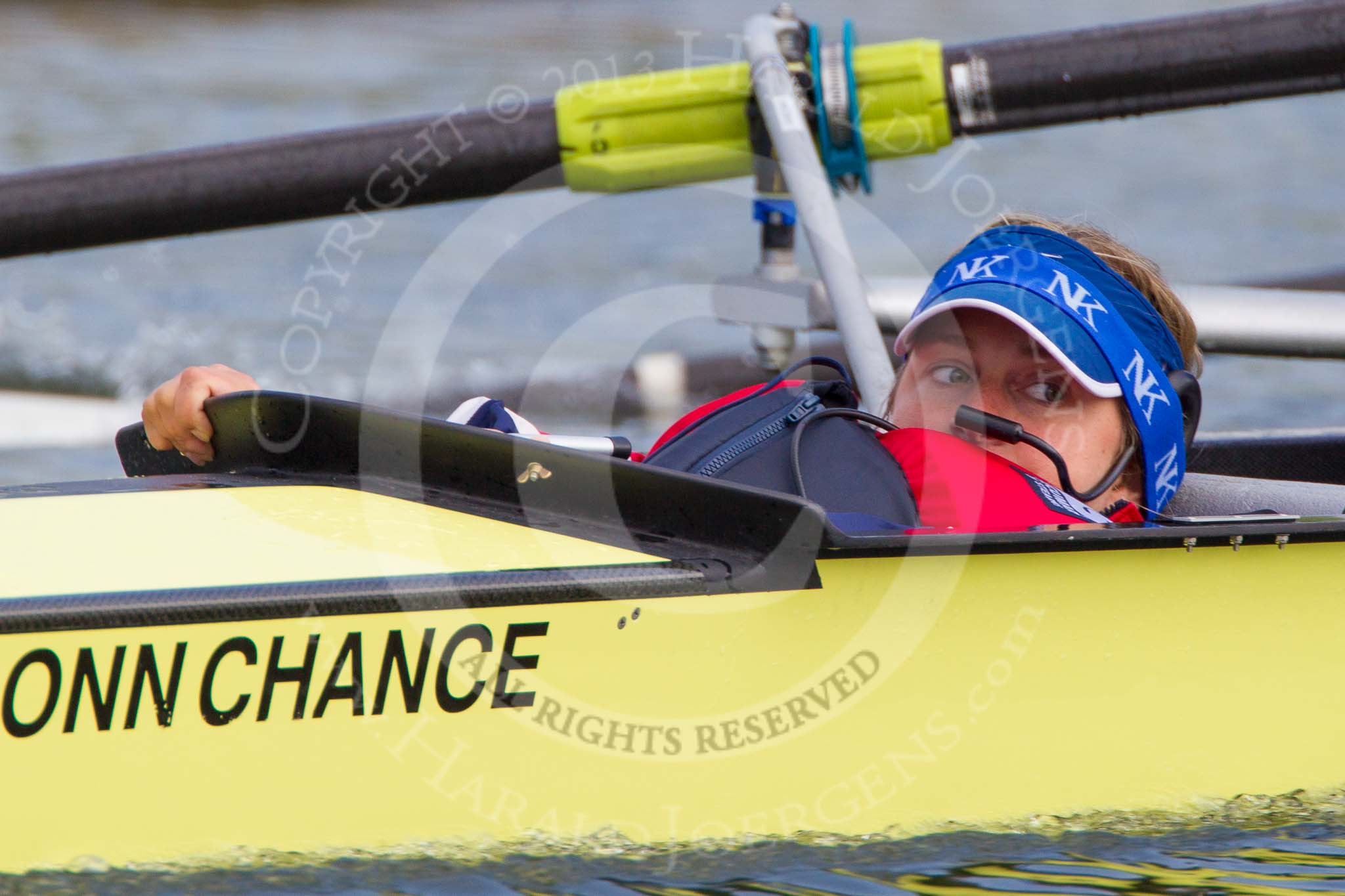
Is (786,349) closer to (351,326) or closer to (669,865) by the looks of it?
(669,865)

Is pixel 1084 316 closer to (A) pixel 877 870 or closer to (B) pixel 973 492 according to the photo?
(B) pixel 973 492

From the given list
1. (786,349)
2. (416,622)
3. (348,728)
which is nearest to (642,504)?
(416,622)

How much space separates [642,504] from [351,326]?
4.96m

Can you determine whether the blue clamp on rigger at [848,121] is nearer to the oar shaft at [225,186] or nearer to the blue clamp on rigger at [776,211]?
the blue clamp on rigger at [776,211]

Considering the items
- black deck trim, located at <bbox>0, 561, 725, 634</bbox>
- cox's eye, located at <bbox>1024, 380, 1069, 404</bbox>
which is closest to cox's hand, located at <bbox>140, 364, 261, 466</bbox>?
black deck trim, located at <bbox>0, 561, 725, 634</bbox>

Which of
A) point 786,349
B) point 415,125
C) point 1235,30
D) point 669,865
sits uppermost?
point 1235,30

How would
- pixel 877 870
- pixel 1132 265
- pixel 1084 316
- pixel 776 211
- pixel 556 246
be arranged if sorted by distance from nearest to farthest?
1. pixel 877 870
2. pixel 1084 316
3. pixel 1132 265
4. pixel 776 211
5. pixel 556 246

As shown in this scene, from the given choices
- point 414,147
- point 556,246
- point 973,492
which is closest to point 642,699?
point 973,492

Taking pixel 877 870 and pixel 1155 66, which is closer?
pixel 877 870

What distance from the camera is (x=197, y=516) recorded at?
1.63 m

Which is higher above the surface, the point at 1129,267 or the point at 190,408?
the point at 1129,267

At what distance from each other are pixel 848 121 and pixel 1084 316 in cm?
143

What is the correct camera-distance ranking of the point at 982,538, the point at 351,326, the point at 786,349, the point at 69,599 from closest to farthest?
the point at 69,599 → the point at 982,538 → the point at 786,349 → the point at 351,326

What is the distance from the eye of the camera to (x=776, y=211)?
3238mm
